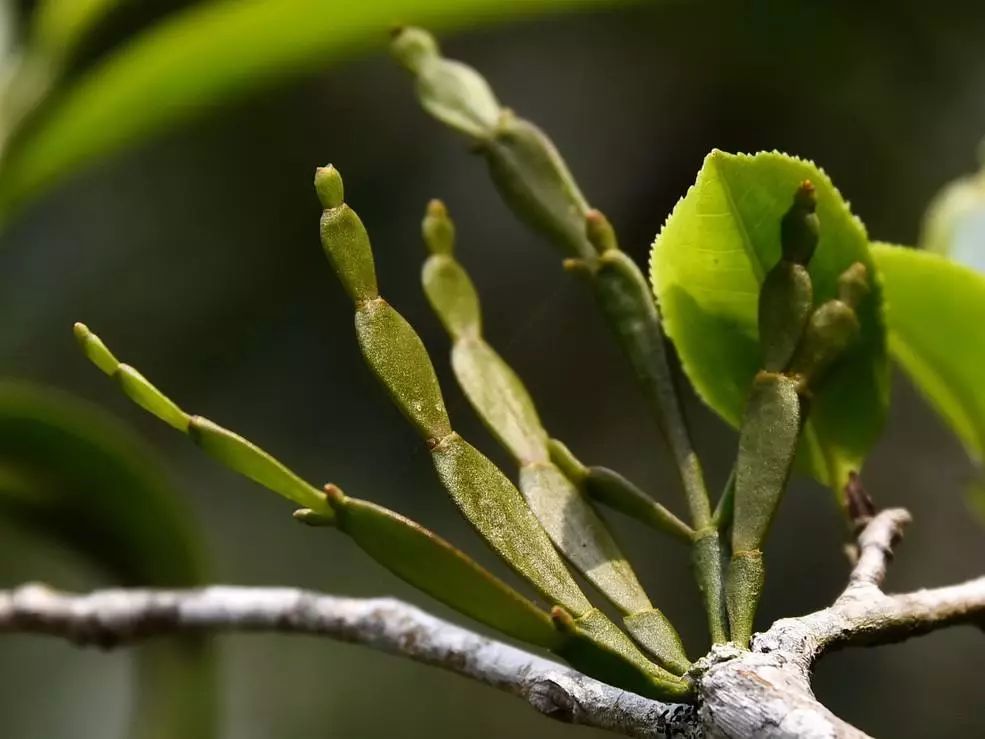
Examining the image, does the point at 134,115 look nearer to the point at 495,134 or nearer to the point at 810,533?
the point at 495,134

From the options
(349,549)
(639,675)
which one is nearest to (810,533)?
(349,549)

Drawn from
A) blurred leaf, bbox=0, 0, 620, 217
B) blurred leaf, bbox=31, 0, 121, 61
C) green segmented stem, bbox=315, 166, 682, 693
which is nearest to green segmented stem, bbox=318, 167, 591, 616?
green segmented stem, bbox=315, 166, 682, 693

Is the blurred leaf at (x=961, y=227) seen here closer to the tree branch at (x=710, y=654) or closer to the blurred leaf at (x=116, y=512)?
the tree branch at (x=710, y=654)

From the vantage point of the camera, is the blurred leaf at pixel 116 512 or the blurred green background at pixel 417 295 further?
the blurred green background at pixel 417 295

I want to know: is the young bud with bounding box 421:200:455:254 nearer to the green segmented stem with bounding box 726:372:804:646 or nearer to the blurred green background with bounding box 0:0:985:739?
the green segmented stem with bounding box 726:372:804:646

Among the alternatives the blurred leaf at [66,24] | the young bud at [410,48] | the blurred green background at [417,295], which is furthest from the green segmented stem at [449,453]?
the blurred green background at [417,295]

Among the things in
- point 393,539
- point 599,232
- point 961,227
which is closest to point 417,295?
point 961,227
